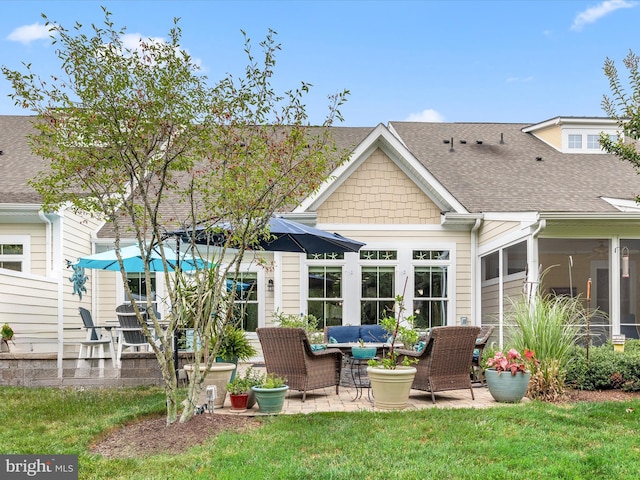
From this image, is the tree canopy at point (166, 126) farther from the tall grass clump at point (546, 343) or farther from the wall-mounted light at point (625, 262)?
the wall-mounted light at point (625, 262)

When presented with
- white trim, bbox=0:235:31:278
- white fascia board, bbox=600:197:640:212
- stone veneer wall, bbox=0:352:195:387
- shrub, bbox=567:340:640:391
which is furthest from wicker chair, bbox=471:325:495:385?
white trim, bbox=0:235:31:278

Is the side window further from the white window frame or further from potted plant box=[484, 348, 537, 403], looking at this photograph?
the white window frame

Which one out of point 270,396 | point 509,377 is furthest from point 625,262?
point 270,396

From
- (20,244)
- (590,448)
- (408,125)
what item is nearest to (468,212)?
(408,125)

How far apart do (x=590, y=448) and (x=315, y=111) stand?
3793mm

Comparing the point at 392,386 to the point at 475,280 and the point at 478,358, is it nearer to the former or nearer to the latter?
the point at 478,358

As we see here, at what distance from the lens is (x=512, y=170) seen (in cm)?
1448

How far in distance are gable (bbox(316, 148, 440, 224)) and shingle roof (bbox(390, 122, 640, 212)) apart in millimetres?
976

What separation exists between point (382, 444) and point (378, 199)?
7605mm

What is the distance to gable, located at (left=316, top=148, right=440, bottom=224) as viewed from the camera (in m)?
12.3

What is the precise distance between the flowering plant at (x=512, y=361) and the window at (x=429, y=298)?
4.80 meters

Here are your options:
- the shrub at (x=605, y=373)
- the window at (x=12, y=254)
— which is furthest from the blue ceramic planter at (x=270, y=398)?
the window at (x=12, y=254)

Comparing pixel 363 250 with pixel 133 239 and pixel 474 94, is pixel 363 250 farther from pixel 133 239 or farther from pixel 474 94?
pixel 474 94

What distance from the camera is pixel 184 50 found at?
5.75m
